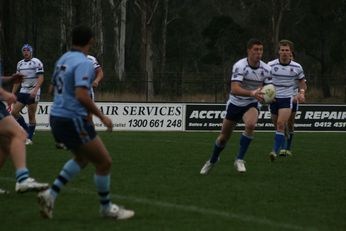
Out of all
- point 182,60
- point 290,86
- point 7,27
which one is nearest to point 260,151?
point 290,86

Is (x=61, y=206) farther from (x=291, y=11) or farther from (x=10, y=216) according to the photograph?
(x=291, y=11)

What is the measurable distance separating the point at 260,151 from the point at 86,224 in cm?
1063

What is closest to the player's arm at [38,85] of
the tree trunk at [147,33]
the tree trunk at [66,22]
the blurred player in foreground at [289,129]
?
the blurred player in foreground at [289,129]

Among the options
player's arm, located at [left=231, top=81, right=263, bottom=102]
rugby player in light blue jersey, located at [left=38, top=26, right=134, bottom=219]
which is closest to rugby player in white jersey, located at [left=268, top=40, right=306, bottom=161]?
player's arm, located at [left=231, top=81, right=263, bottom=102]

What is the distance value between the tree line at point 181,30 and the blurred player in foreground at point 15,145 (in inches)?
1410

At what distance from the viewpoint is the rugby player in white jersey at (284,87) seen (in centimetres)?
1620

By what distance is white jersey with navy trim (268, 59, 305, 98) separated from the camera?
650 inches

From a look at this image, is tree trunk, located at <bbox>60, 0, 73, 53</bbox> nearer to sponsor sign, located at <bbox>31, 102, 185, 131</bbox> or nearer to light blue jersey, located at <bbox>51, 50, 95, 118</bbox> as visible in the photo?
sponsor sign, located at <bbox>31, 102, 185, 131</bbox>

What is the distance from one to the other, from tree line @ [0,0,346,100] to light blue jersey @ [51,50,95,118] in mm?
37453

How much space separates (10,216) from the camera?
8.69m

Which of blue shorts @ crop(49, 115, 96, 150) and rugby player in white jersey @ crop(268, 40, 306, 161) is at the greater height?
blue shorts @ crop(49, 115, 96, 150)

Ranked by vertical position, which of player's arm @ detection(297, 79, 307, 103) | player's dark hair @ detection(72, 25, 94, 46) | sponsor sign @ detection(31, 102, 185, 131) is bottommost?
sponsor sign @ detection(31, 102, 185, 131)

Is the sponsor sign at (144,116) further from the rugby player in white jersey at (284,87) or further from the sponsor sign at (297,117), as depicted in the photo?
the rugby player in white jersey at (284,87)

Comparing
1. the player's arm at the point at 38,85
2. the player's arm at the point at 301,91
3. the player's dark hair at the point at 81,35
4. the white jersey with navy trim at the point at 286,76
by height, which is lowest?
the player's arm at the point at 38,85
